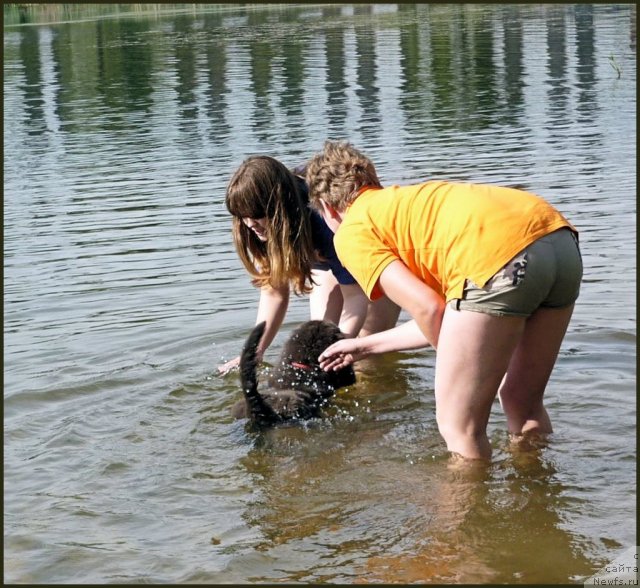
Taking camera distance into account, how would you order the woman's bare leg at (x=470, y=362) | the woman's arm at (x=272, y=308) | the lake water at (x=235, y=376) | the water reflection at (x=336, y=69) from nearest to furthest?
the woman's bare leg at (x=470, y=362) → the lake water at (x=235, y=376) → the woman's arm at (x=272, y=308) → the water reflection at (x=336, y=69)

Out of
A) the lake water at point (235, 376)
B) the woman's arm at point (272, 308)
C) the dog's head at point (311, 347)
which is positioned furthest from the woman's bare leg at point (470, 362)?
the woman's arm at point (272, 308)

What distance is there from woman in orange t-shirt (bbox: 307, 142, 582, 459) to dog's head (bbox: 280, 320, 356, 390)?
106cm

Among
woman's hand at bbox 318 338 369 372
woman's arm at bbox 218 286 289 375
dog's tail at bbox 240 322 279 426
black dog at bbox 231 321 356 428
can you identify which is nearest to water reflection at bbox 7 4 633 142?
woman's arm at bbox 218 286 289 375

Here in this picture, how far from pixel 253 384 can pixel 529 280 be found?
5.96ft

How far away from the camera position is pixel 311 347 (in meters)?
5.76

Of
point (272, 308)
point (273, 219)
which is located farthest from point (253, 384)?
point (272, 308)

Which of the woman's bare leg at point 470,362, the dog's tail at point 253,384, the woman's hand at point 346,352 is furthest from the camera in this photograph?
the dog's tail at point 253,384

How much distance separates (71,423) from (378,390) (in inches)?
75.4

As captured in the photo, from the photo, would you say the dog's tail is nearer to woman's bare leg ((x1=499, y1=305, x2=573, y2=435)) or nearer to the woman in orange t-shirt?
the woman in orange t-shirt

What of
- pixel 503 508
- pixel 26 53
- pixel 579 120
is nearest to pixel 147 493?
pixel 503 508

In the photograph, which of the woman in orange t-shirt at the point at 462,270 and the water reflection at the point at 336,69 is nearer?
the woman in orange t-shirt at the point at 462,270

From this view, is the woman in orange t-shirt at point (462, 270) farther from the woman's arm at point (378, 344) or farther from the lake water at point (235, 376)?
the lake water at point (235, 376)

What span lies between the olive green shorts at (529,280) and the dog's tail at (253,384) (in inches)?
52.5

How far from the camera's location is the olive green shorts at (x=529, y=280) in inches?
161
